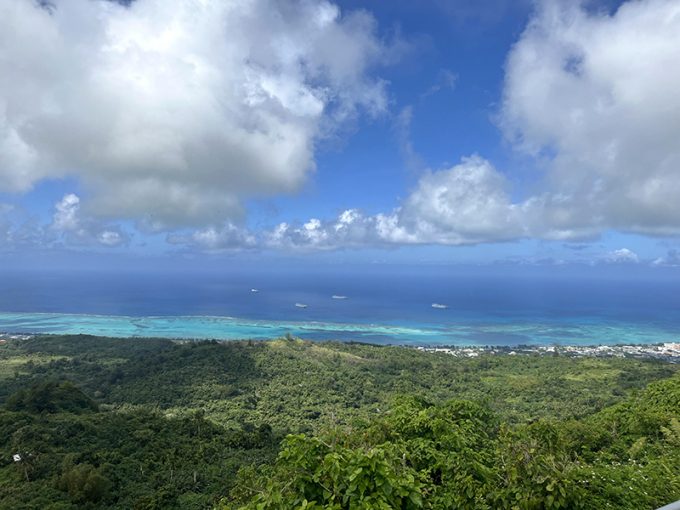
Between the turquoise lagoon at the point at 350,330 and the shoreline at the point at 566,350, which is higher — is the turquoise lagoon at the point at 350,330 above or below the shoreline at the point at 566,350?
above

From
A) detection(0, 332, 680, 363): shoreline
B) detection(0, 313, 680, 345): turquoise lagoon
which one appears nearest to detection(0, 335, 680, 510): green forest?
detection(0, 332, 680, 363): shoreline

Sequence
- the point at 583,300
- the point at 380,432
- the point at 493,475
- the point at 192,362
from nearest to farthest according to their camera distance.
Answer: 1. the point at 493,475
2. the point at 380,432
3. the point at 192,362
4. the point at 583,300

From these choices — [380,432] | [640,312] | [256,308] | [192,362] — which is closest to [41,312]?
[256,308]

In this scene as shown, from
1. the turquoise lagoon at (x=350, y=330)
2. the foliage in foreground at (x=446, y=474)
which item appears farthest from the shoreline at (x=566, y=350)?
the foliage in foreground at (x=446, y=474)

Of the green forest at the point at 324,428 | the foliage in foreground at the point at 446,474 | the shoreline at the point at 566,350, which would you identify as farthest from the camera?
the shoreline at the point at 566,350

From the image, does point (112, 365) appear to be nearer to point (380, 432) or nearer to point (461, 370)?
point (461, 370)

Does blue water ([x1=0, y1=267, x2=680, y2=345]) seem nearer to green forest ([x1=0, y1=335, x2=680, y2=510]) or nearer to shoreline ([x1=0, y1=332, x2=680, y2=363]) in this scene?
shoreline ([x1=0, y1=332, x2=680, y2=363])

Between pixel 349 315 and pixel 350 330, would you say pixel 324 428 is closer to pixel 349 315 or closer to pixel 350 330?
pixel 350 330

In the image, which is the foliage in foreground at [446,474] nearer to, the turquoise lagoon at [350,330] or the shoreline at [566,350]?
the shoreline at [566,350]
